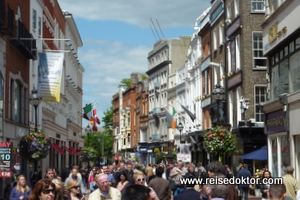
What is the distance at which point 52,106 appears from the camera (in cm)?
5416

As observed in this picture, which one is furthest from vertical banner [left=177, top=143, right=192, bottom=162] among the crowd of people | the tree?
the tree

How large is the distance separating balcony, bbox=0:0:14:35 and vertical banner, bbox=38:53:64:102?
201 inches

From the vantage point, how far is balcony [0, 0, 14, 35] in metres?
28.7

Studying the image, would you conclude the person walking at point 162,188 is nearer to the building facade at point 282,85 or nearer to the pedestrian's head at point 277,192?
the pedestrian's head at point 277,192

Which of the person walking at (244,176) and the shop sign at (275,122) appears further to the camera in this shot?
the shop sign at (275,122)

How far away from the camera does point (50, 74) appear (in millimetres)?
36406

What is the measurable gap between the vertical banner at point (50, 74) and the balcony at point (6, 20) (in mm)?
5094

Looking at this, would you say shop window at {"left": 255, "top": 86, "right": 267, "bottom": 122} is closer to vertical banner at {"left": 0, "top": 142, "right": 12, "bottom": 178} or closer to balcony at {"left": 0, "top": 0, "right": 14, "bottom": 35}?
balcony at {"left": 0, "top": 0, "right": 14, "bottom": 35}

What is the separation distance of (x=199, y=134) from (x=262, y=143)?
17.2 meters

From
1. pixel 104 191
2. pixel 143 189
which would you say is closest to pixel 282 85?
pixel 104 191

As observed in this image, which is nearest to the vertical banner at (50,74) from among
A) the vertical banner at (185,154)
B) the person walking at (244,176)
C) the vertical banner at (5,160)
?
the person walking at (244,176)

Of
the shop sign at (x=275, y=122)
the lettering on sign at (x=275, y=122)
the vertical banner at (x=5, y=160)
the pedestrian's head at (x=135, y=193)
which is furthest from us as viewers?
the lettering on sign at (x=275, y=122)

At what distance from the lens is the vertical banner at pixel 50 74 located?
36250 millimetres

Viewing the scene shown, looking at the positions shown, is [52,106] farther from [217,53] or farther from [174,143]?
[174,143]
